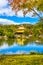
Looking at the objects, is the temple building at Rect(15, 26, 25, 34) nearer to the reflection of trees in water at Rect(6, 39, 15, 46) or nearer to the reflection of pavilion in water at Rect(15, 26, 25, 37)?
the reflection of pavilion in water at Rect(15, 26, 25, 37)

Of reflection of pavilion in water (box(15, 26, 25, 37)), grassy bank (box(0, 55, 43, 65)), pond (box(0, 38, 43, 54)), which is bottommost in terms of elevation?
grassy bank (box(0, 55, 43, 65))

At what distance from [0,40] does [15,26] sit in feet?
2.60

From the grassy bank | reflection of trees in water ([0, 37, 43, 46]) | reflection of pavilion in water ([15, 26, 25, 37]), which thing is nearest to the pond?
reflection of trees in water ([0, 37, 43, 46])

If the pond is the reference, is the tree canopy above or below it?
above

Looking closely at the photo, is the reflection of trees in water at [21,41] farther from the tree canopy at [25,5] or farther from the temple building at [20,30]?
the tree canopy at [25,5]

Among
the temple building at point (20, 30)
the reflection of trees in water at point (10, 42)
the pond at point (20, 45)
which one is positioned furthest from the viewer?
the reflection of trees in water at point (10, 42)

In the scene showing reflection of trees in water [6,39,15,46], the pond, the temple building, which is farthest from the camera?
reflection of trees in water [6,39,15,46]

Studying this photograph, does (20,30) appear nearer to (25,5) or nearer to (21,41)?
(21,41)

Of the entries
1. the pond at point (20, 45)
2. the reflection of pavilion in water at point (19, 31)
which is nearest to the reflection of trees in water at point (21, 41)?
the pond at point (20, 45)

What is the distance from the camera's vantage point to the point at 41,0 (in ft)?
16.8

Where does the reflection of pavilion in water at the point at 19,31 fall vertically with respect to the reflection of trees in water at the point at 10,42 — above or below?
above

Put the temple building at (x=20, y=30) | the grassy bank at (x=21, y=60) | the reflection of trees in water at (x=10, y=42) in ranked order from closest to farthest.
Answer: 1. the grassy bank at (x=21, y=60)
2. the temple building at (x=20, y=30)
3. the reflection of trees in water at (x=10, y=42)

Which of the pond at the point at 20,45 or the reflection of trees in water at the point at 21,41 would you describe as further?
the reflection of trees in water at the point at 21,41

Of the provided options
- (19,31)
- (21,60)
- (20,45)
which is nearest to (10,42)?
(20,45)
